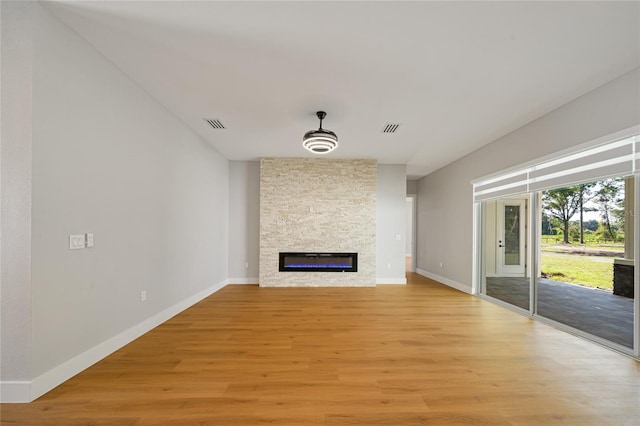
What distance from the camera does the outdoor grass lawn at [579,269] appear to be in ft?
10.9

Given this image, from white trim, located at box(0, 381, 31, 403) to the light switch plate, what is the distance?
39.5 inches

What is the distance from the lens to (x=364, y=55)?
238cm

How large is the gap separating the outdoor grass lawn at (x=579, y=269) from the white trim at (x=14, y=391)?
5.94 meters

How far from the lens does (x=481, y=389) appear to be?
82.6 inches

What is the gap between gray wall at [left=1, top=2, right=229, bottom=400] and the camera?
A: 1.87 m

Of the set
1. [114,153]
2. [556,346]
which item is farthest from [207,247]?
[556,346]

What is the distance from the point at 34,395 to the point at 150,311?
4.50 feet

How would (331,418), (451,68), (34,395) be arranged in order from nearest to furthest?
1. (331,418)
2. (34,395)
3. (451,68)

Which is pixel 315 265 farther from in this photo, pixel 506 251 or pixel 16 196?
pixel 16 196

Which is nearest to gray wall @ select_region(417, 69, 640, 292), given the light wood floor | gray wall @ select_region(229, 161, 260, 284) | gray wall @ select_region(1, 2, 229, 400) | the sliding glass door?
the sliding glass door

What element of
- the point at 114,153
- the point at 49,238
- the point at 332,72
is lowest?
the point at 49,238

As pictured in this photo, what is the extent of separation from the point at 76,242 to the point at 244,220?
404 cm

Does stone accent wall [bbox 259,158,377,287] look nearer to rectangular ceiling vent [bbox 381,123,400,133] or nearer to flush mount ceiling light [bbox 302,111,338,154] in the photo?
rectangular ceiling vent [bbox 381,123,400,133]

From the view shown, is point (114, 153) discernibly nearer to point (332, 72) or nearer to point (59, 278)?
point (59, 278)
